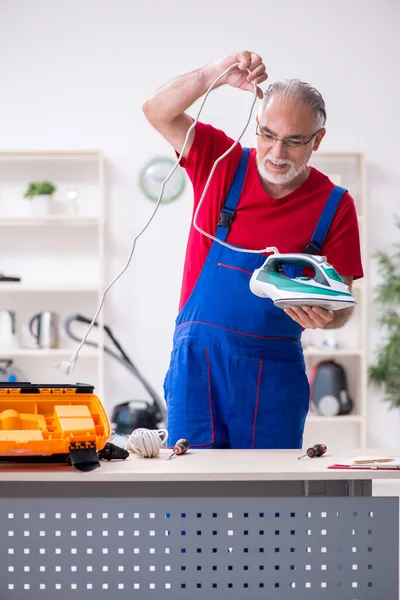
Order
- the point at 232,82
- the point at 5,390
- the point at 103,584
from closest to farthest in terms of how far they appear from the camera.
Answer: the point at 103,584
the point at 5,390
the point at 232,82

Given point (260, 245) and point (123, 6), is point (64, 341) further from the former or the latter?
point (260, 245)

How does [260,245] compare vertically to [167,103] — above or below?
below

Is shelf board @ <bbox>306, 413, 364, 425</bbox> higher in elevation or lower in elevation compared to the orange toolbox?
lower

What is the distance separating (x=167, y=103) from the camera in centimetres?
226

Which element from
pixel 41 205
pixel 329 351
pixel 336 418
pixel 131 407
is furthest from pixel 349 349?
pixel 41 205

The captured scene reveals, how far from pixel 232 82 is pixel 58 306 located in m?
3.24

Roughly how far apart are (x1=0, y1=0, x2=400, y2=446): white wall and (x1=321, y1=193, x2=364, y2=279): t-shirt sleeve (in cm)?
296

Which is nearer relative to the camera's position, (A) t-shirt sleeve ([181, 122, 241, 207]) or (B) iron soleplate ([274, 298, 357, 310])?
(B) iron soleplate ([274, 298, 357, 310])

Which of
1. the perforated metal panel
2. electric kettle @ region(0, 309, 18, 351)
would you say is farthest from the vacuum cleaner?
the perforated metal panel

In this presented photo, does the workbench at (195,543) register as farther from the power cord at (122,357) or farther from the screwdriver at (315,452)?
the power cord at (122,357)

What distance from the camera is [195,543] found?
5.49 feet

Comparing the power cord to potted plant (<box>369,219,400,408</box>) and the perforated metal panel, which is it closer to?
potted plant (<box>369,219,400,408</box>)

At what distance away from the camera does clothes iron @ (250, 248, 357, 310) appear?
72.1 inches

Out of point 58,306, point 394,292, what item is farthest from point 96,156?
point 394,292
